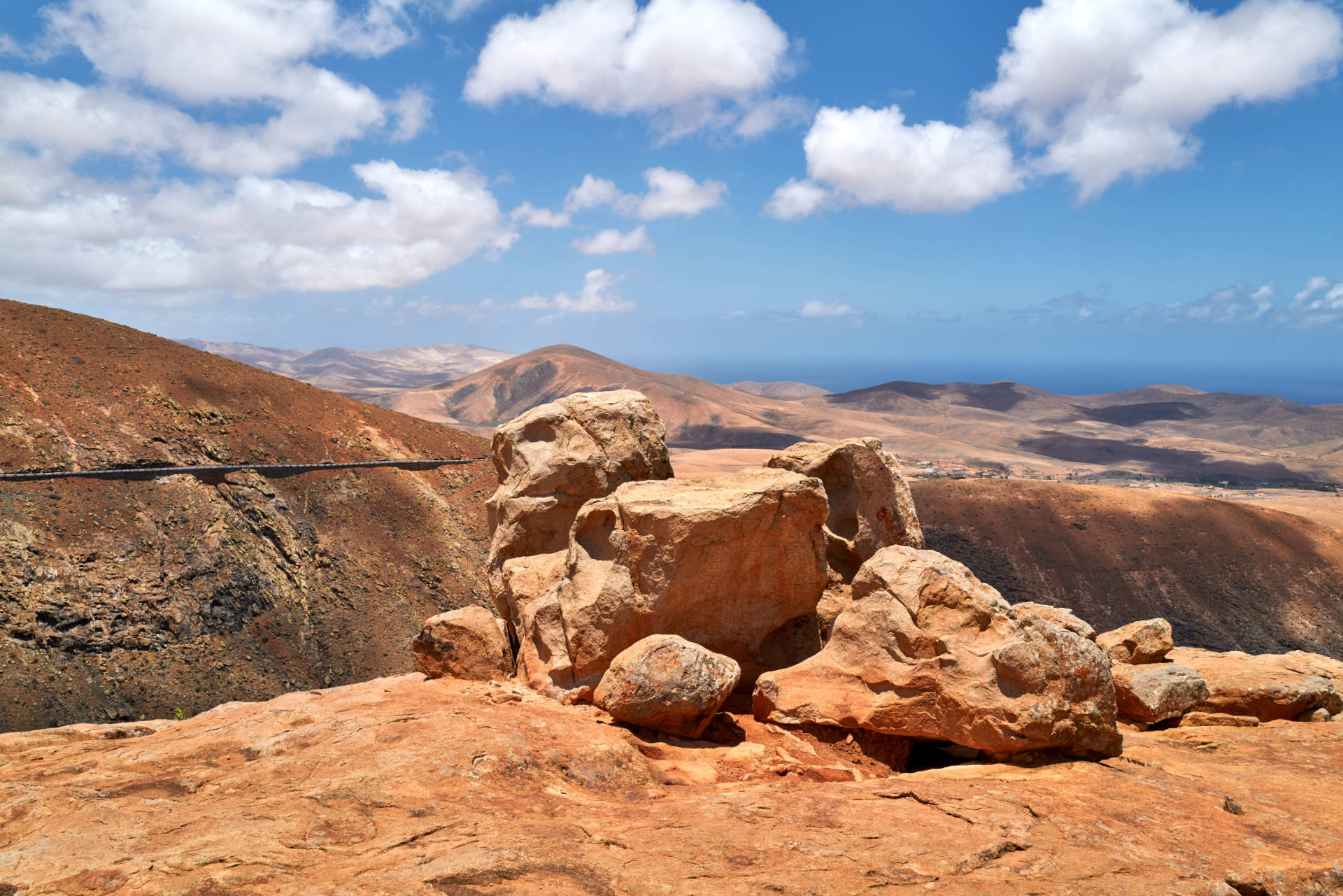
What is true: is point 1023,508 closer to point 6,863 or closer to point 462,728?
point 462,728

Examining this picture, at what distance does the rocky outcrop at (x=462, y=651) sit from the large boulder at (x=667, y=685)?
9.94 feet

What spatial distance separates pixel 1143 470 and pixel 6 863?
119 metres

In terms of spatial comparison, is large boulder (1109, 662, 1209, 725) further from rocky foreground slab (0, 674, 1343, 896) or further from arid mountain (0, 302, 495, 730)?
arid mountain (0, 302, 495, 730)

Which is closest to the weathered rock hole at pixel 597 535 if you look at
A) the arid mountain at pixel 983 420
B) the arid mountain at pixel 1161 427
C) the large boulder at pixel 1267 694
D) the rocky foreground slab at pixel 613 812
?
the rocky foreground slab at pixel 613 812

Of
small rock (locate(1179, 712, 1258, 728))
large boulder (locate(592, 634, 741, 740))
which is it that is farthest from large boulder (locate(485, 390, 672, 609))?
small rock (locate(1179, 712, 1258, 728))

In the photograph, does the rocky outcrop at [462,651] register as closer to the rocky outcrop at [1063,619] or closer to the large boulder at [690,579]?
the large boulder at [690,579]

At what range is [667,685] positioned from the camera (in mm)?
8766

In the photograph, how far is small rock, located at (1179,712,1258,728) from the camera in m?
10.3

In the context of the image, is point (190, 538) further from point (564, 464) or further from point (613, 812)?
point (613, 812)

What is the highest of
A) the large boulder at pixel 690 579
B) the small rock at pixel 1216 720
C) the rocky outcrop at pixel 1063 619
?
the large boulder at pixel 690 579

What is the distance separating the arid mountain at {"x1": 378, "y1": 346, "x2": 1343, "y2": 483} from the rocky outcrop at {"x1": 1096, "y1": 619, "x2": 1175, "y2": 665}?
266 feet

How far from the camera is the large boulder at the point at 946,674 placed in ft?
26.4

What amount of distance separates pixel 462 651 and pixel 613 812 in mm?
5420

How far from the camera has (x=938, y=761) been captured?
9086 millimetres
